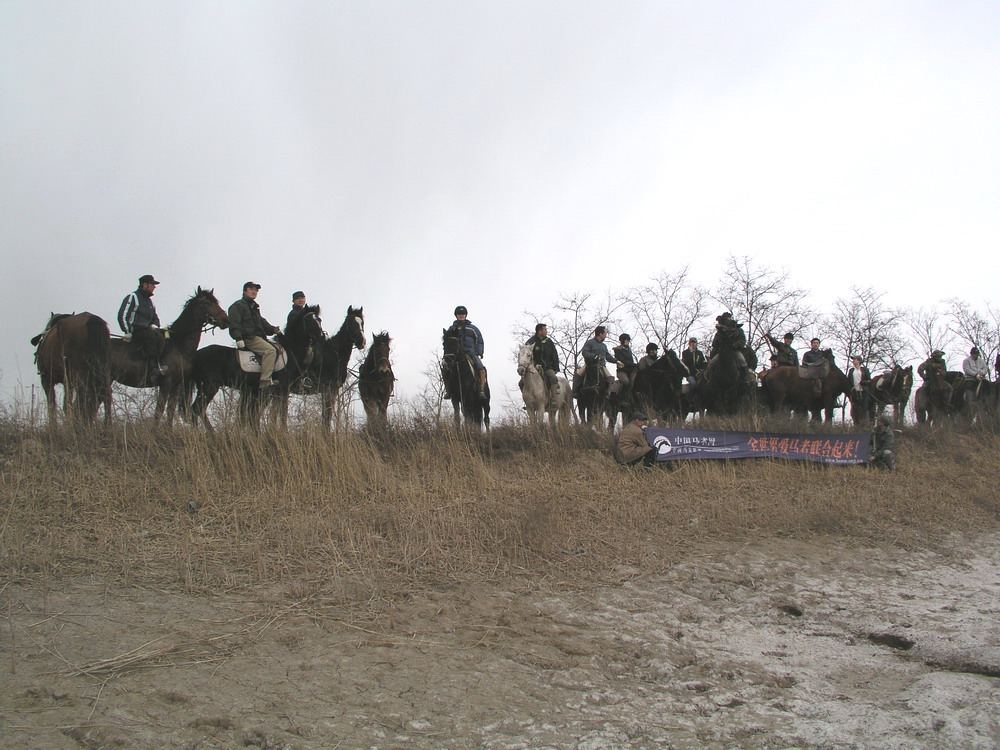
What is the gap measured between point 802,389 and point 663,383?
154 inches

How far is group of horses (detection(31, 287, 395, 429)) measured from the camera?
12.0m

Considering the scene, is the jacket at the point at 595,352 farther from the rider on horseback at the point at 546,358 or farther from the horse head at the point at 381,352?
the horse head at the point at 381,352

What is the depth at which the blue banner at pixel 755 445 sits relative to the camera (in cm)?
1330

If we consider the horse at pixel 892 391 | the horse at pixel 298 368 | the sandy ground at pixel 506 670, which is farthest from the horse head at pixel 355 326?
the horse at pixel 892 391

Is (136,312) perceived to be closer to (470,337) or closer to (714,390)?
(470,337)

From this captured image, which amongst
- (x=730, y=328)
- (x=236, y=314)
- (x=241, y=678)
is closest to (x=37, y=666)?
(x=241, y=678)

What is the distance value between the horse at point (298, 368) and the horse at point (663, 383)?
736 centimetres

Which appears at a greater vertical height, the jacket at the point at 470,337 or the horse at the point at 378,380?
the jacket at the point at 470,337

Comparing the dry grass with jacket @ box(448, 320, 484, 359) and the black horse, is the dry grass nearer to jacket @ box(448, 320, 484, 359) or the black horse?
jacket @ box(448, 320, 484, 359)

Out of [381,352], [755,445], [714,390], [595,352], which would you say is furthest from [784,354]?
[381,352]

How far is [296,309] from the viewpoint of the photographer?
1431cm

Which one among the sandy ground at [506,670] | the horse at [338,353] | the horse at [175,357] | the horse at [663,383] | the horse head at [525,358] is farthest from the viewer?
the horse at [663,383]

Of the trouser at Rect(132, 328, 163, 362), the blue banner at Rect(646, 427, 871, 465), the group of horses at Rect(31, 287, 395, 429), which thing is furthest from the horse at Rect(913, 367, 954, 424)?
the trouser at Rect(132, 328, 163, 362)

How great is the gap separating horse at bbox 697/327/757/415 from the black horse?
229cm
